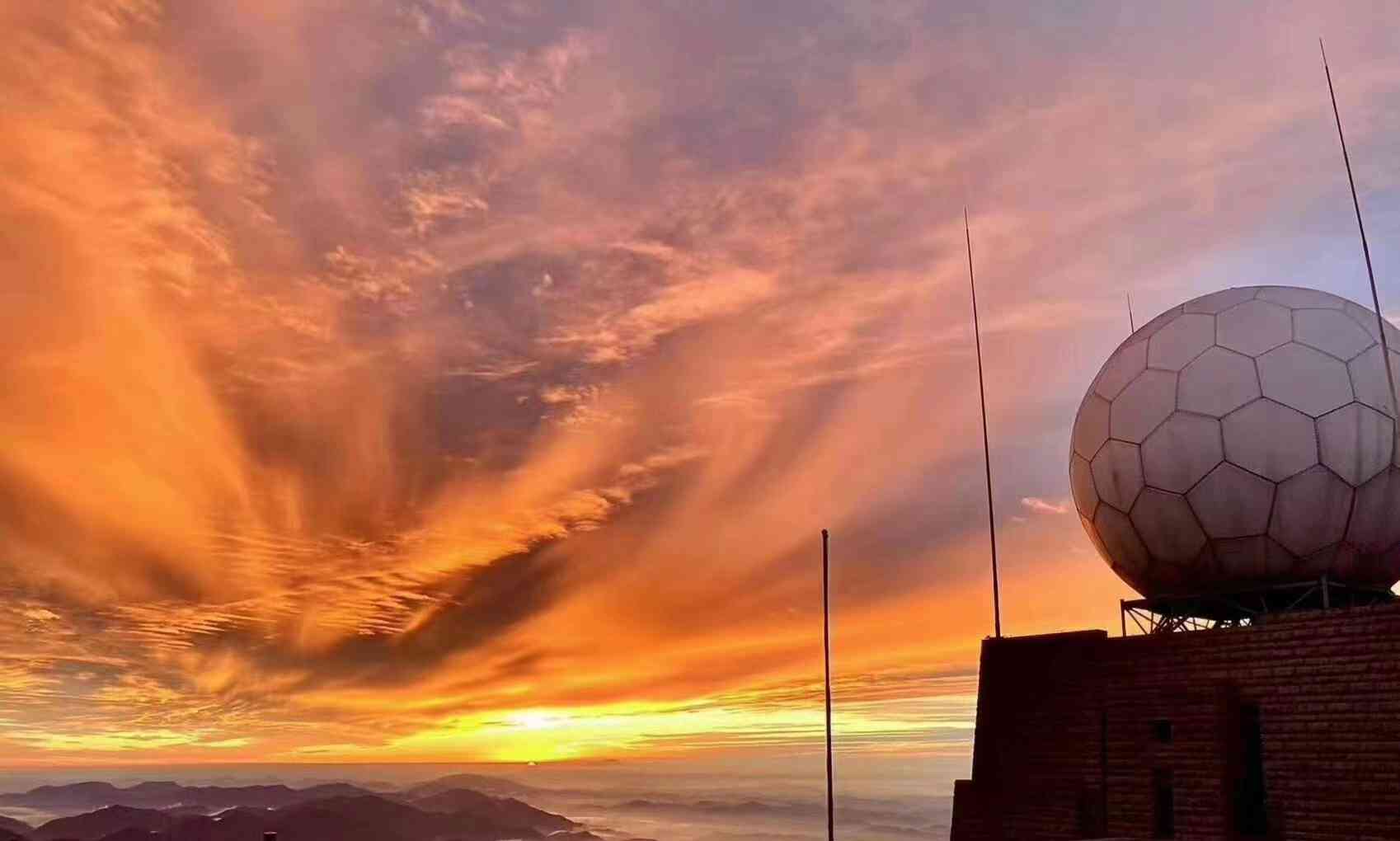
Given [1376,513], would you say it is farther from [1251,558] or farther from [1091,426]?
[1091,426]

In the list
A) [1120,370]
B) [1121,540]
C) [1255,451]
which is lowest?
[1121,540]

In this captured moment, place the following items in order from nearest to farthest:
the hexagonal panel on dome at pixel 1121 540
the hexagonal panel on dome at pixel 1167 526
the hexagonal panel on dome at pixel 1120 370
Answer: the hexagonal panel on dome at pixel 1167 526
the hexagonal panel on dome at pixel 1121 540
the hexagonal panel on dome at pixel 1120 370

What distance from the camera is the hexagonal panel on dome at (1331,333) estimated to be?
1706 cm

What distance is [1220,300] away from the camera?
18641 mm

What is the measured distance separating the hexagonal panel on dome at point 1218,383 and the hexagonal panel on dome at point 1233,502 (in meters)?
1.07

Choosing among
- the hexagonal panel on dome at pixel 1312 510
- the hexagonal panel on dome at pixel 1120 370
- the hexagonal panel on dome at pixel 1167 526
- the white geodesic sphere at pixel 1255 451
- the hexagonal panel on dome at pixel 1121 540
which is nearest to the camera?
the hexagonal panel on dome at pixel 1312 510

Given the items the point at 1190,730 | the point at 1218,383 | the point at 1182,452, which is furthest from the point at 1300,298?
the point at 1190,730

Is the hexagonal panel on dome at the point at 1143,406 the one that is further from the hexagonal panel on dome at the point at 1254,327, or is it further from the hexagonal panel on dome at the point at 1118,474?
the hexagonal panel on dome at the point at 1254,327

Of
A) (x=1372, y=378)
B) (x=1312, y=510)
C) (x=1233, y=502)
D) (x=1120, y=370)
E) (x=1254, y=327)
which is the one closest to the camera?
(x=1312, y=510)

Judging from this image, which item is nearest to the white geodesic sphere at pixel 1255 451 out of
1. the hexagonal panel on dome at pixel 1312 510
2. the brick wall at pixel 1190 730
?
the hexagonal panel on dome at pixel 1312 510

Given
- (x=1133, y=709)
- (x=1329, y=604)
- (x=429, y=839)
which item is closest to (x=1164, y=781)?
(x=1133, y=709)

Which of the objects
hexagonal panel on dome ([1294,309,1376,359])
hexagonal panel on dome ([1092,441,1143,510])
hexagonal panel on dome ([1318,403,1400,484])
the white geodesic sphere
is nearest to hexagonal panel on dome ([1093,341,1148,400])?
the white geodesic sphere

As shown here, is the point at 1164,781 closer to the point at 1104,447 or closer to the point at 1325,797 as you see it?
the point at 1325,797

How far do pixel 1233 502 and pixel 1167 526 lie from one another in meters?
1.14
